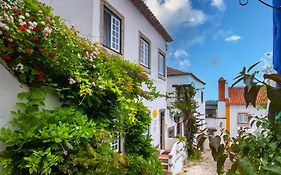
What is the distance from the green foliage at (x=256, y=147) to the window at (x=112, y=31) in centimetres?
690

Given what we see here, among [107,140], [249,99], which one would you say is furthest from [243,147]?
[107,140]

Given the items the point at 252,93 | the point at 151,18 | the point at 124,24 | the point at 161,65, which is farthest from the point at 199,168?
the point at 252,93

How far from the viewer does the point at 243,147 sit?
138 cm

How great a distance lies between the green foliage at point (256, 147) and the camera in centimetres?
97

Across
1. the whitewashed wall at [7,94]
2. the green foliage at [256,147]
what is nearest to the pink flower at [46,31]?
the whitewashed wall at [7,94]

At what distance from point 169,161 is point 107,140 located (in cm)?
793

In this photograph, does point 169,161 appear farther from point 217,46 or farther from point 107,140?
point 217,46

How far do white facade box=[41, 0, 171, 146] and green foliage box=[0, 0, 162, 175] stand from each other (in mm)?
1077

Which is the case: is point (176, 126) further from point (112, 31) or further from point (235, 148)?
point (235, 148)

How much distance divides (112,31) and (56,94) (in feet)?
15.5

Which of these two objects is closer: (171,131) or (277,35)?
(277,35)

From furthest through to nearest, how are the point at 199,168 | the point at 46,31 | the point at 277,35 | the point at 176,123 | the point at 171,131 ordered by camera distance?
the point at 176,123, the point at 171,131, the point at 199,168, the point at 46,31, the point at 277,35

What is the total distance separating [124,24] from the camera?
927cm

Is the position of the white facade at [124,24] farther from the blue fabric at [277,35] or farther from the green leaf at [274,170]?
the green leaf at [274,170]
